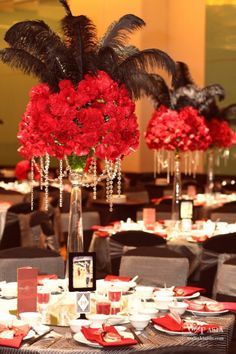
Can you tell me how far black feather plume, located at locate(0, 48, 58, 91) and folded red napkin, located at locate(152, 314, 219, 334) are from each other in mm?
1577

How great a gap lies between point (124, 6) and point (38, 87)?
11.0m

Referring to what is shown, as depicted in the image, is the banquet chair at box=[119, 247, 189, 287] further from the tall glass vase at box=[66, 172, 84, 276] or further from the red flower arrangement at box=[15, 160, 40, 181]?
the red flower arrangement at box=[15, 160, 40, 181]

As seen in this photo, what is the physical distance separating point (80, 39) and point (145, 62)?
1.62 feet

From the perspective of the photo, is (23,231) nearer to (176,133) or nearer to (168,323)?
(176,133)

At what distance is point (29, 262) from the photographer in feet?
17.5

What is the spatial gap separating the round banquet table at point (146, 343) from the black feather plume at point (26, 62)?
5.17 ft

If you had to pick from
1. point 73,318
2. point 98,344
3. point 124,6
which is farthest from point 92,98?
point 124,6

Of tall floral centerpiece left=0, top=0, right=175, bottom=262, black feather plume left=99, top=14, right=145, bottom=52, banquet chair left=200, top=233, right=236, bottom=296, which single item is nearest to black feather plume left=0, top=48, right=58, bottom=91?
tall floral centerpiece left=0, top=0, right=175, bottom=262

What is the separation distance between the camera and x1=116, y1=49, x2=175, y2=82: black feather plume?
16.7 feet

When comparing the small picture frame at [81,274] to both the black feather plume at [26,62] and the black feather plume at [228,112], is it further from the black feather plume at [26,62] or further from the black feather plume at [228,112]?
the black feather plume at [228,112]

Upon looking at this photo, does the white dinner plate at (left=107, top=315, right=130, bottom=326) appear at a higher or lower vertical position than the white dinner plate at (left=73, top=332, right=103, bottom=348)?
higher

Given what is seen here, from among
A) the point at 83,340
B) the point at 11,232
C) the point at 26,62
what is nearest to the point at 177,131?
the point at 11,232

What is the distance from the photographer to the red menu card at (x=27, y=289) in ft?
13.7

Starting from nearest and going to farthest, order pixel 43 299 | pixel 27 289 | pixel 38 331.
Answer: pixel 38 331 < pixel 27 289 < pixel 43 299
